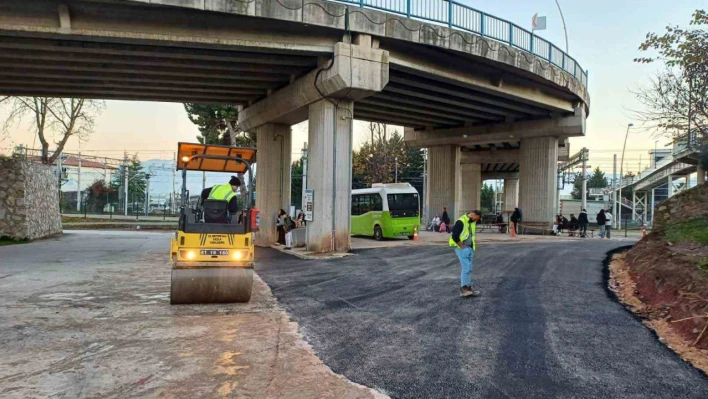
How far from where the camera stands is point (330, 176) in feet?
61.6

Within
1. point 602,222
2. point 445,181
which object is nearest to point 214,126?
point 445,181

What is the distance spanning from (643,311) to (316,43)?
1287 centimetres

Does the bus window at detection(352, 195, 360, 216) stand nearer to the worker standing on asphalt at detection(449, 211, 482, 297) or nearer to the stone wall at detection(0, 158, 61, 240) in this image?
the stone wall at detection(0, 158, 61, 240)

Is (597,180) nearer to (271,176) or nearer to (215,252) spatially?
(271,176)

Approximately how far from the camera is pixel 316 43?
17.3m

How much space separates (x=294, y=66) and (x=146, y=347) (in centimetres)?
1443

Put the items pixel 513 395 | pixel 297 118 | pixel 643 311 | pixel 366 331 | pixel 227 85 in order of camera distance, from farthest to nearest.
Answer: pixel 297 118 → pixel 227 85 → pixel 643 311 → pixel 366 331 → pixel 513 395

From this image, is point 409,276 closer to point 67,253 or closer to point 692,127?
point 692,127

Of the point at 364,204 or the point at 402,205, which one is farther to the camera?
the point at 364,204

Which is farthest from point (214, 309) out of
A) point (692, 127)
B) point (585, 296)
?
point (692, 127)

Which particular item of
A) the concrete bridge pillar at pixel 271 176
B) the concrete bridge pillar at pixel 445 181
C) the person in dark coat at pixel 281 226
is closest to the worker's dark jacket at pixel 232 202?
the person in dark coat at pixel 281 226

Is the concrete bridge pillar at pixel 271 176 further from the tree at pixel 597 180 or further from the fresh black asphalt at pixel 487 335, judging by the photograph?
the tree at pixel 597 180

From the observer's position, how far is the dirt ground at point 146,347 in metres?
5.25

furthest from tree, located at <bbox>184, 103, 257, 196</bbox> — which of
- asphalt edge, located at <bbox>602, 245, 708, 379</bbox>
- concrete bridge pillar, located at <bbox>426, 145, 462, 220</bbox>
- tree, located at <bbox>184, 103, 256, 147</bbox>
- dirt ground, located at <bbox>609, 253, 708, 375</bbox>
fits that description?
dirt ground, located at <bbox>609, 253, 708, 375</bbox>
